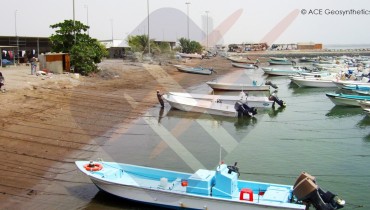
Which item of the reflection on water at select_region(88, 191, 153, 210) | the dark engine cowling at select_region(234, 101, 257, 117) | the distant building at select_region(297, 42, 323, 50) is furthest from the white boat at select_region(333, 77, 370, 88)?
the distant building at select_region(297, 42, 323, 50)

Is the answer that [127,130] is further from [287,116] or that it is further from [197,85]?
[197,85]

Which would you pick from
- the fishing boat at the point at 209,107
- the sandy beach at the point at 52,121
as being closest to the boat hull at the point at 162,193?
the sandy beach at the point at 52,121

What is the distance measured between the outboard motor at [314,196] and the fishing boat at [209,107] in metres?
17.2

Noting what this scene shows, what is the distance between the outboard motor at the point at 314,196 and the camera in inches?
Result: 478

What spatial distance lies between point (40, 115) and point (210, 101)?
1365 cm

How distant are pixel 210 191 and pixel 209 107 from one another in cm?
1802

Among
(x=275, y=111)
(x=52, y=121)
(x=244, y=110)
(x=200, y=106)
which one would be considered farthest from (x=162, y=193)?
(x=275, y=111)

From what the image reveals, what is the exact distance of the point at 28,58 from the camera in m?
47.6

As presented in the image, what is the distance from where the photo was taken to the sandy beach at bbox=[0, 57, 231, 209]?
1542 cm

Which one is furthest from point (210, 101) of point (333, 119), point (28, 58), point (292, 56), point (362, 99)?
point (292, 56)

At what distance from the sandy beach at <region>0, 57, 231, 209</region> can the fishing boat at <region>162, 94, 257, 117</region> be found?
252 cm

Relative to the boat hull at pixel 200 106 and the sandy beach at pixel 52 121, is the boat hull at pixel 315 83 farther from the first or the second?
the boat hull at pixel 200 106

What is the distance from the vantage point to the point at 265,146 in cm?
2231

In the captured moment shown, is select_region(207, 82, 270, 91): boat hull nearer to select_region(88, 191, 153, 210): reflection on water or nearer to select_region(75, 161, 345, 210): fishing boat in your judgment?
select_region(75, 161, 345, 210): fishing boat
